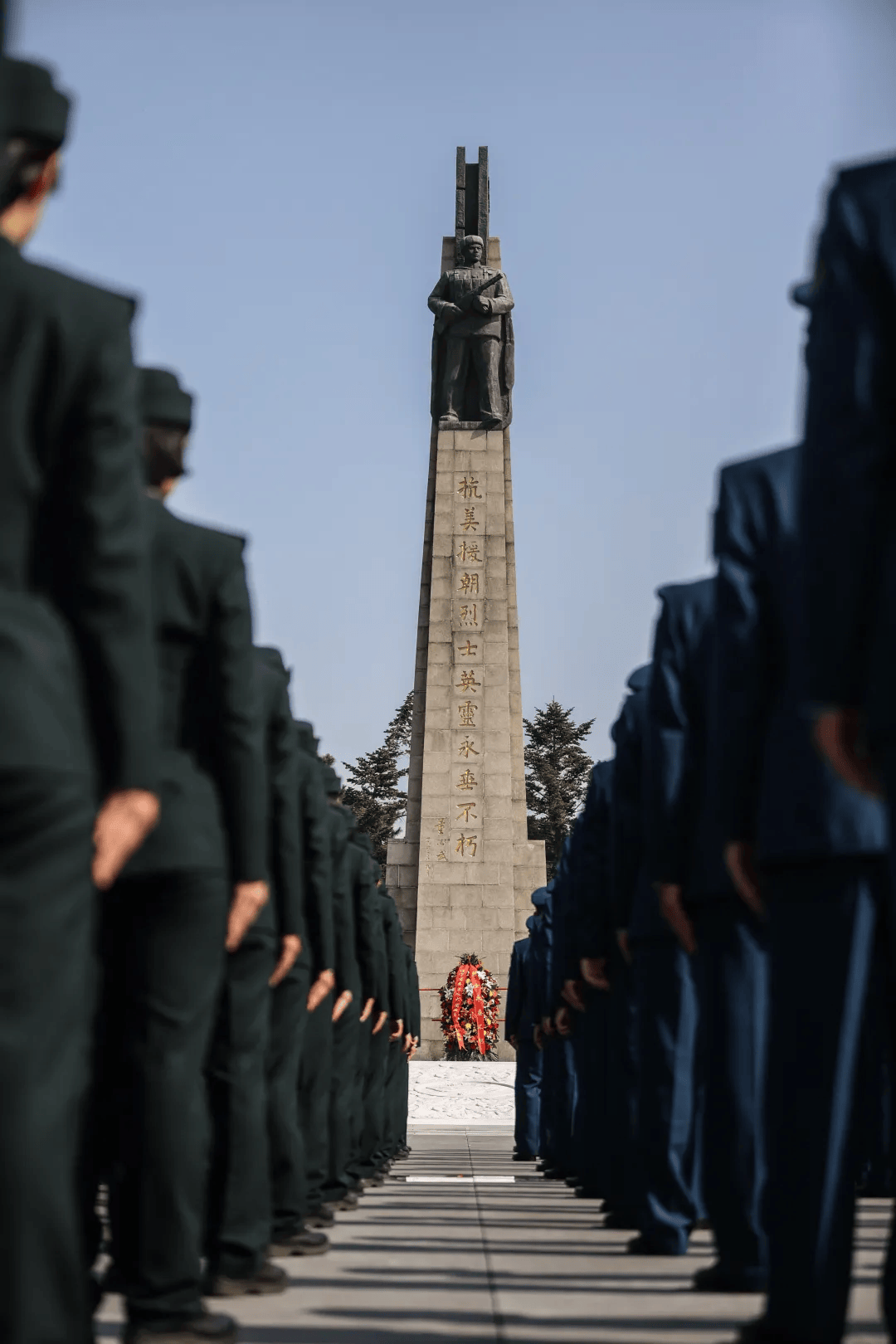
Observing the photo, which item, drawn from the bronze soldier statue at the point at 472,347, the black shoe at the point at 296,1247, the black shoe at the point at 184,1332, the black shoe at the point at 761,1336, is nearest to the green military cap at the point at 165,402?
the black shoe at the point at 184,1332

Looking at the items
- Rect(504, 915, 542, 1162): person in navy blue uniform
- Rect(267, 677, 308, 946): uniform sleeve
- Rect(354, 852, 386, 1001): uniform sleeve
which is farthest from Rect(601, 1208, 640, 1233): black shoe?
Rect(504, 915, 542, 1162): person in navy blue uniform

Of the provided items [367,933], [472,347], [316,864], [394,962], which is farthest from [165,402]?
[472,347]

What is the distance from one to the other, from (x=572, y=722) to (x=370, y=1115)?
52342 millimetres

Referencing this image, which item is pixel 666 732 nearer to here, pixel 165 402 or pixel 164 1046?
pixel 165 402

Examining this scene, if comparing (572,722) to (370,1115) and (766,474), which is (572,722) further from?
(766,474)

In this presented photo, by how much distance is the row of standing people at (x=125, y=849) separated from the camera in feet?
6.48

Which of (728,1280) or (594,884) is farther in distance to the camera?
(594,884)

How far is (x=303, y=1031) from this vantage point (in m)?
6.24

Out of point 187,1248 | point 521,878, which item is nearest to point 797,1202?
point 187,1248

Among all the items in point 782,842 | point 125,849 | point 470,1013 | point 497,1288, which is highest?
point 782,842

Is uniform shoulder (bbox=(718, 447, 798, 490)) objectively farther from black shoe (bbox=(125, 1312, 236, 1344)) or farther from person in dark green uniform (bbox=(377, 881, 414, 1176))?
person in dark green uniform (bbox=(377, 881, 414, 1176))

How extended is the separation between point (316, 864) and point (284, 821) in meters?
1.04

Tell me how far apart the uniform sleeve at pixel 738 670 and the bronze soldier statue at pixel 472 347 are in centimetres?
2521

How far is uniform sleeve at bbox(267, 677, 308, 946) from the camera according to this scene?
538 centimetres
